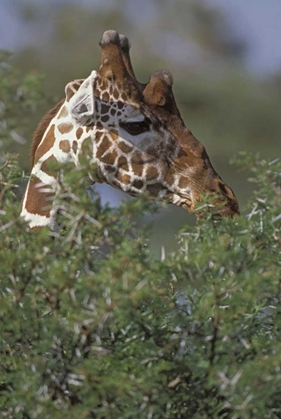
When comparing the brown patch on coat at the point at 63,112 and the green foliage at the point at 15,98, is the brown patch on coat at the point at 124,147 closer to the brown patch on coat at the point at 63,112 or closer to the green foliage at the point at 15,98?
the brown patch on coat at the point at 63,112

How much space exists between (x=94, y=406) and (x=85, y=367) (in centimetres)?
9

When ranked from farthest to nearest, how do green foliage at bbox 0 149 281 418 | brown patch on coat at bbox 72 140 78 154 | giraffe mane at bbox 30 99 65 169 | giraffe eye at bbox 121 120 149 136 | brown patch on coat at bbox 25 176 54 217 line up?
giraffe mane at bbox 30 99 65 169 → giraffe eye at bbox 121 120 149 136 → brown patch on coat at bbox 72 140 78 154 → brown patch on coat at bbox 25 176 54 217 → green foliage at bbox 0 149 281 418

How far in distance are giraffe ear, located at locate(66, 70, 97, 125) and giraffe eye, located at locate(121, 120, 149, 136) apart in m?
0.16

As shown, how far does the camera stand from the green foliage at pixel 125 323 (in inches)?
98.7

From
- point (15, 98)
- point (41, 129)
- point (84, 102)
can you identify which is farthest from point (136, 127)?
point (15, 98)

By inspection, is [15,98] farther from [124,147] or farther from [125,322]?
[124,147]

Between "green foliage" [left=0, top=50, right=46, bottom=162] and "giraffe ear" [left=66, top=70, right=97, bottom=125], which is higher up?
"green foliage" [left=0, top=50, right=46, bottom=162]

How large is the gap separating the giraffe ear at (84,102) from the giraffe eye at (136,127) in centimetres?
16

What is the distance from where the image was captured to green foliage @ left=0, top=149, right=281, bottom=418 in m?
2.51

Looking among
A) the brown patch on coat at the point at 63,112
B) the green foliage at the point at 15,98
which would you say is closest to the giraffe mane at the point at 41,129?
the brown patch on coat at the point at 63,112

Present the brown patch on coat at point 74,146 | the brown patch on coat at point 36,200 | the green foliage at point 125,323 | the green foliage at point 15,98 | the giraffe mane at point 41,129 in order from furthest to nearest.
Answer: the giraffe mane at point 41,129 < the brown patch on coat at point 74,146 < the brown patch on coat at point 36,200 < the green foliage at point 15,98 < the green foliage at point 125,323

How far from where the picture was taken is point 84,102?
4461 mm

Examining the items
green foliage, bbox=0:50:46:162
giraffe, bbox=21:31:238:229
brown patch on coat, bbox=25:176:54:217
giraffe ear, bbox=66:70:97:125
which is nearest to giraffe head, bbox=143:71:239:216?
giraffe, bbox=21:31:238:229

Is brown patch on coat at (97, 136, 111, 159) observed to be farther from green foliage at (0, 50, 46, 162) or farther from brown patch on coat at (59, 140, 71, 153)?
green foliage at (0, 50, 46, 162)
